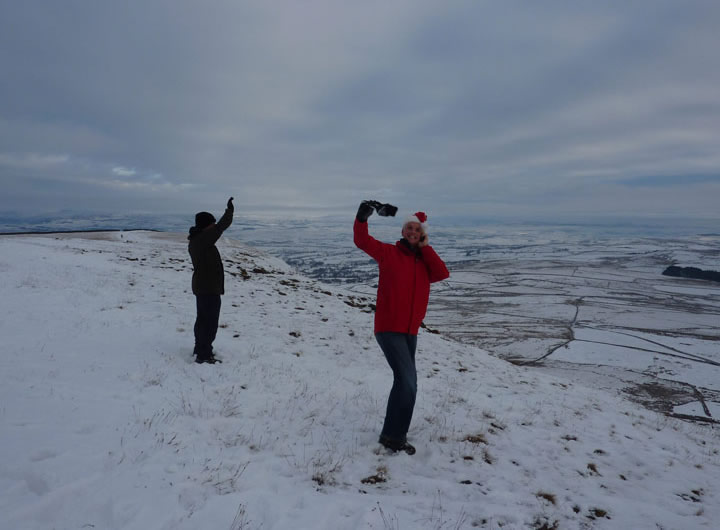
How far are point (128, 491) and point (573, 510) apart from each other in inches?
187

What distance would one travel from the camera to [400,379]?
15.8 ft

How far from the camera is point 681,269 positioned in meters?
95.1

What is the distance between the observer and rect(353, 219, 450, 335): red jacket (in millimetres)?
4680

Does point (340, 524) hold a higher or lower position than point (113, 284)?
lower

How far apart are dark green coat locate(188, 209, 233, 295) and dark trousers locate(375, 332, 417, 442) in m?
3.77

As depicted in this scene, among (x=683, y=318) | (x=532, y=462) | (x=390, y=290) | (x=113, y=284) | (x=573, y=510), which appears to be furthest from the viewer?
(x=683, y=318)

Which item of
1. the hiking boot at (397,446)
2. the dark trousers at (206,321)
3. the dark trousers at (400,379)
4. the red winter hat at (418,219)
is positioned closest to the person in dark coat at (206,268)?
the dark trousers at (206,321)

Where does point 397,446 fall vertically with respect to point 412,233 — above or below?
below

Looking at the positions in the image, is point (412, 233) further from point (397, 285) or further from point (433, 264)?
point (397, 285)

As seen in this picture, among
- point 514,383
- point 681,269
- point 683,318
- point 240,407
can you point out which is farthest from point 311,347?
point 681,269

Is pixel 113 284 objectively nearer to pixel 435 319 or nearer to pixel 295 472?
pixel 295 472

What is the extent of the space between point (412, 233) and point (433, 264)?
51 centimetres

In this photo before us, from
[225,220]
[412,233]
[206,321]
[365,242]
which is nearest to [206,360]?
[206,321]

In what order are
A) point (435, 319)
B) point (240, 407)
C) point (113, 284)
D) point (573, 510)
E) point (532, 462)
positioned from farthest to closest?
point (435, 319), point (113, 284), point (240, 407), point (532, 462), point (573, 510)
